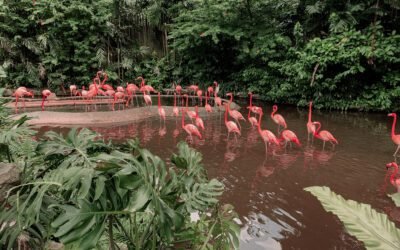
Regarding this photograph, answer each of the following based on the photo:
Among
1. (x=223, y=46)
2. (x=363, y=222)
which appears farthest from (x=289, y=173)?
(x=223, y=46)

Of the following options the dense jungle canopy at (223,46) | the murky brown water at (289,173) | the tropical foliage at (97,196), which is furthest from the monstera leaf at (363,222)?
the dense jungle canopy at (223,46)

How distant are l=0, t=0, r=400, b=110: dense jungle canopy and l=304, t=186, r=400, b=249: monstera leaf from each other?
956 cm

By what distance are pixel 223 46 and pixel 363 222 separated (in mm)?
13377

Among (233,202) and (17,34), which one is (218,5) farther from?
(233,202)

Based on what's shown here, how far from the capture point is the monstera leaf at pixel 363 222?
1.18m

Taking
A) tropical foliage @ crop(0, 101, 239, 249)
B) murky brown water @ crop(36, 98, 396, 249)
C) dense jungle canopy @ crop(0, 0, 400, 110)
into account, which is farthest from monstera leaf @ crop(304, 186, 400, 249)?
dense jungle canopy @ crop(0, 0, 400, 110)

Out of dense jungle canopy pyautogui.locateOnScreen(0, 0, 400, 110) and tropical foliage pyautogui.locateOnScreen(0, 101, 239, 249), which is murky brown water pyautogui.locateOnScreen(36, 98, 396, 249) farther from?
dense jungle canopy pyautogui.locateOnScreen(0, 0, 400, 110)

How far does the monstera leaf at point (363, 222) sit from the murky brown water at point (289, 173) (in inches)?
92.1

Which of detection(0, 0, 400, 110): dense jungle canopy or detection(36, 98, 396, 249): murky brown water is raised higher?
detection(0, 0, 400, 110): dense jungle canopy

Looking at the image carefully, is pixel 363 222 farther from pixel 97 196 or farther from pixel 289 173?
pixel 289 173

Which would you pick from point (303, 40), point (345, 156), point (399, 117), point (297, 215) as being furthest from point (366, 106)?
point (297, 215)

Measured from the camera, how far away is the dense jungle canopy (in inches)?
410

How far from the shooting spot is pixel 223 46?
14.1 m

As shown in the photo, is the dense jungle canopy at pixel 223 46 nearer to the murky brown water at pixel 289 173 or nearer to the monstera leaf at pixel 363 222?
the murky brown water at pixel 289 173
